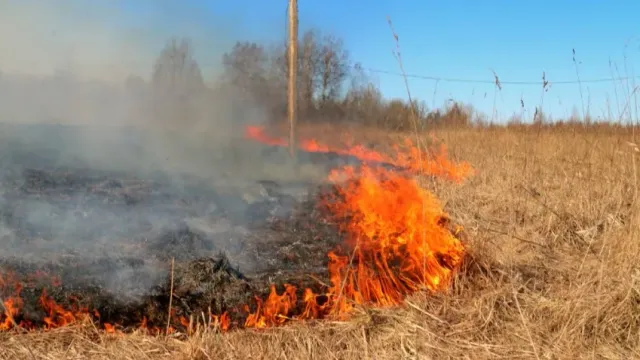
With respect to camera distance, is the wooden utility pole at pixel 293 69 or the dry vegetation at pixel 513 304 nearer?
the dry vegetation at pixel 513 304

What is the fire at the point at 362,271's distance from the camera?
10.5 ft

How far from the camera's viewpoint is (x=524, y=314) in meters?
2.95

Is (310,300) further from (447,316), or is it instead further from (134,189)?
(134,189)

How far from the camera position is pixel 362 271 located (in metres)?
3.78

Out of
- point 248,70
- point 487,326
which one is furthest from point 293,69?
point 487,326

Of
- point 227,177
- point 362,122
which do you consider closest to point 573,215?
point 227,177

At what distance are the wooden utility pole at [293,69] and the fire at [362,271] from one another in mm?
2862

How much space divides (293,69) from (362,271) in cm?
523

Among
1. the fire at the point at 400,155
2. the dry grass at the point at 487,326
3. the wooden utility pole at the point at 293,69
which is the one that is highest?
the wooden utility pole at the point at 293,69

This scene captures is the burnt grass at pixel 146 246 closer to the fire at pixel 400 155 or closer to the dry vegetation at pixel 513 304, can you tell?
the dry vegetation at pixel 513 304

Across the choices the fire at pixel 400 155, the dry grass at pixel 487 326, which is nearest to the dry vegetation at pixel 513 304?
the dry grass at pixel 487 326

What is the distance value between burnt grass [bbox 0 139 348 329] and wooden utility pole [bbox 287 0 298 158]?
2576 mm

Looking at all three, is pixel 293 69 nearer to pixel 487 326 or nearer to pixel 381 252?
pixel 381 252

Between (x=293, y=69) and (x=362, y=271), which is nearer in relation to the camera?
(x=362, y=271)
